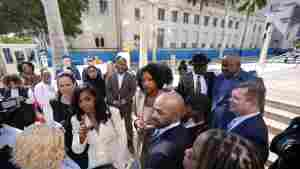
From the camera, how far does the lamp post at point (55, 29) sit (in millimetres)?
4146

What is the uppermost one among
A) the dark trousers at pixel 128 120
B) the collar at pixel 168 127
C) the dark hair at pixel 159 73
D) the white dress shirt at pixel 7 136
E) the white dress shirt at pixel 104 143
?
the dark hair at pixel 159 73

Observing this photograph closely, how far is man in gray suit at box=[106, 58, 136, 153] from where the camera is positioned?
327cm

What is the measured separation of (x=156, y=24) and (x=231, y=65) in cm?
2165

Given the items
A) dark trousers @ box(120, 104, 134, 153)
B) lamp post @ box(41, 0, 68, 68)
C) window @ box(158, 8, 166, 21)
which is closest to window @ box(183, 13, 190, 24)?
window @ box(158, 8, 166, 21)

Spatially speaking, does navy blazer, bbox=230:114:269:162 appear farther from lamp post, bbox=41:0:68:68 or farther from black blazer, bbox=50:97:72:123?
lamp post, bbox=41:0:68:68

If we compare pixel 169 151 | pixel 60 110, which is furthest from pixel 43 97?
pixel 169 151

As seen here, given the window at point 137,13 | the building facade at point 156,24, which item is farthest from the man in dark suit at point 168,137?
the window at point 137,13

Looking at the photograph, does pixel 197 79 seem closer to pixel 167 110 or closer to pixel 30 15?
pixel 167 110

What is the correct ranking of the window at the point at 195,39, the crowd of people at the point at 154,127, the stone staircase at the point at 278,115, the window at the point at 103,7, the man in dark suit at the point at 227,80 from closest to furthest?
the crowd of people at the point at 154,127
the man in dark suit at the point at 227,80
the stone staircase at the point at 278,115
the window at the point at 103,7
the window at the point at 195,39

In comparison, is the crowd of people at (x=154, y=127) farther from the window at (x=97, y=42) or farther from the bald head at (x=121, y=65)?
the window at (x=97, y=42)

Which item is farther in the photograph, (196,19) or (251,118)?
(196,19)

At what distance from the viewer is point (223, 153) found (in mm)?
717

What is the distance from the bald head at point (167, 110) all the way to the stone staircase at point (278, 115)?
2941 millimetres

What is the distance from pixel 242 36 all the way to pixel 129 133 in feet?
114
